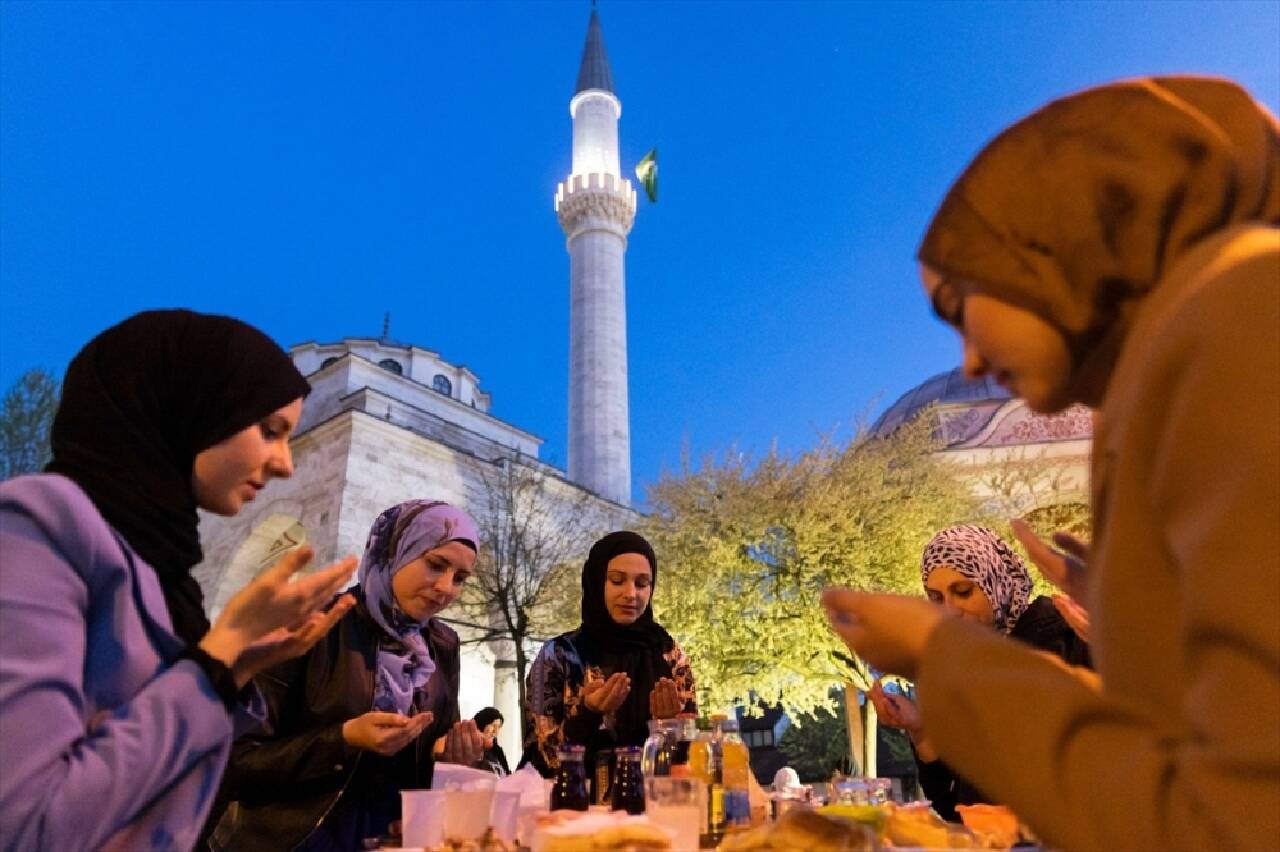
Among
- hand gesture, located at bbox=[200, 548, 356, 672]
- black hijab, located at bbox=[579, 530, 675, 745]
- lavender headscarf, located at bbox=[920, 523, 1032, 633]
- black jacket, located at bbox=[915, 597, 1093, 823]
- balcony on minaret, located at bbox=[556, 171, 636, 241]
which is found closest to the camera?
hand gesture, located at bbox=[200, 548, 356, 672]

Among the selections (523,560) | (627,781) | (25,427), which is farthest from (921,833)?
(25,427)

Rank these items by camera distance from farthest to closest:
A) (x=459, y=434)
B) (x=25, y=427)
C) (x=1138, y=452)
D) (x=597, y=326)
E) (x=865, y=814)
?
(x=597, y=326) < (x=459, y=434) < (x=25, y=427) < (x=865, y=814) < (x=1138, y=452)

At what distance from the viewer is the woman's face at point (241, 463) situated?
196 centimetres

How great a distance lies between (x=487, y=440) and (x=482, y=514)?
21.5 feet

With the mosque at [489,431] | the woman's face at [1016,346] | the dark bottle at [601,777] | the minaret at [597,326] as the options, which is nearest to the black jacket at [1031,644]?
the dark bottle at [601,777]

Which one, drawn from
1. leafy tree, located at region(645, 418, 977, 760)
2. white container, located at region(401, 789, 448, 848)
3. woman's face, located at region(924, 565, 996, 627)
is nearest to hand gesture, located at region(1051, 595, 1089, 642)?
woman's face, located at region(924, 565, 996, 627)

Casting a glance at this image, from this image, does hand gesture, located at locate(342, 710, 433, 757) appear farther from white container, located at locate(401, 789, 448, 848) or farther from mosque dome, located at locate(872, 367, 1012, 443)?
mosque dome, located at locate(872, 367, 1012, 443)

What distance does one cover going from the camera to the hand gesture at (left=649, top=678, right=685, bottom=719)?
3.48 m

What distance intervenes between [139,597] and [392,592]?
1.84m

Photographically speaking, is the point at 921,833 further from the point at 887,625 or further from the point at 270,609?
the point at 270,609

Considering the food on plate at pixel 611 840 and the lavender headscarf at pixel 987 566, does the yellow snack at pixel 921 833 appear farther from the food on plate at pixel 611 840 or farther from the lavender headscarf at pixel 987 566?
the lavender headscarf at pixel 987 566

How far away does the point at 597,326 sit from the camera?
33.4 meters

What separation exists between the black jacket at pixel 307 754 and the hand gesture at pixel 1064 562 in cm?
230

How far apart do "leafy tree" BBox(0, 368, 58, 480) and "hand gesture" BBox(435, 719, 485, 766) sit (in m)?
24.0
